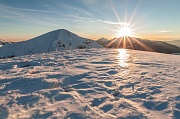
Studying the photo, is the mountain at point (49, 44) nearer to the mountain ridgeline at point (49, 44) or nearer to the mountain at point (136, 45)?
the mountain ridgeline at point (49, 44)

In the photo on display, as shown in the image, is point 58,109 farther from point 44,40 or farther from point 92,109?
point 44,40

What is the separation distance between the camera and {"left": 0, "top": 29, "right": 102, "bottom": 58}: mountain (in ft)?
80.1

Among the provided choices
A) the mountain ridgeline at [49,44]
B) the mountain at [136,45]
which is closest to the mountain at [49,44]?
the mountain ridgeline at [49,44]

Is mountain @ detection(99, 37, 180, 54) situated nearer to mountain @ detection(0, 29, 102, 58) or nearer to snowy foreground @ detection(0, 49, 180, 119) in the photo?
mountain @ detection(0, 29, 102, 58)

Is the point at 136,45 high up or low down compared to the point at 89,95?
down

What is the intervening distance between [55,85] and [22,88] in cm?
102

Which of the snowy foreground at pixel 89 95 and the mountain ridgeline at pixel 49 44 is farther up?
the mountain ridgeline at pixel 49 44

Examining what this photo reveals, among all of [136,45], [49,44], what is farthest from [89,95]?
[136,45]

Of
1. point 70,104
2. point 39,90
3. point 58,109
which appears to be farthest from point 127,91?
point 39,90

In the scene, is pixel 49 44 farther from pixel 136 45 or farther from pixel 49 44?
pixel 136 45

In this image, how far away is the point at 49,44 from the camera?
2506 cm

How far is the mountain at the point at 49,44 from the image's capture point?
2441 centimetres

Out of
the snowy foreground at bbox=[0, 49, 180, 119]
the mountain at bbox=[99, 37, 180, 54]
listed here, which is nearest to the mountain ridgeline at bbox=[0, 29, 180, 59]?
the snowy foreground at bbox=[0, 49, 180, 119]

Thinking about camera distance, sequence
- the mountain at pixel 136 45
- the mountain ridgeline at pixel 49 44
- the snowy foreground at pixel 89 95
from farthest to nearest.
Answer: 1. the mountain at pixel 136 45
2. the mountain ridgeline at pixel 49 44
3. the snowy foreground at pixel 89 95
